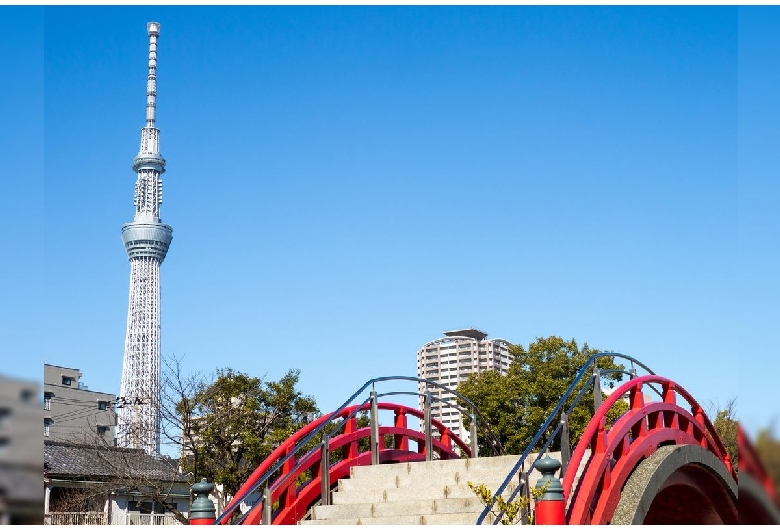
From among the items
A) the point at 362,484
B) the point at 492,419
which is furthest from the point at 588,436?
the point at 492,419

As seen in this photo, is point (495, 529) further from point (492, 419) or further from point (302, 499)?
point (492, 419)

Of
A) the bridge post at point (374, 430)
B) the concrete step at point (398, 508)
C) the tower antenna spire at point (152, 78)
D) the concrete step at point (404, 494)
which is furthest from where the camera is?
the tower antenna spire at point (152, 78)

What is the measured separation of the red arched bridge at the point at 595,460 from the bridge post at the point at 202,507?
0.53 metres

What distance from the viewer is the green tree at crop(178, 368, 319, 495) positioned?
18.0m

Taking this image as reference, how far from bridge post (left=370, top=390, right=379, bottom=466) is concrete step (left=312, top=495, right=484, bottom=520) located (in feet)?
4.82

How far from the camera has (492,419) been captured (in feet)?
87.6

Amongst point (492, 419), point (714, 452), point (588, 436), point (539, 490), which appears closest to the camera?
point (539, 490)

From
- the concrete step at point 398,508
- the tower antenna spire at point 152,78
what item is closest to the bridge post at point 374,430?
the concrete step at point 398,508

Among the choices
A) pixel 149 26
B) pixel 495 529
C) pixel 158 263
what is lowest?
pixel 495 529

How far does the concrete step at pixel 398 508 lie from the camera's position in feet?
23.2

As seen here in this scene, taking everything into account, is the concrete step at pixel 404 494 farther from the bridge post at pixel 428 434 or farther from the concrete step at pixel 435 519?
the bridge post at pixel 428 434

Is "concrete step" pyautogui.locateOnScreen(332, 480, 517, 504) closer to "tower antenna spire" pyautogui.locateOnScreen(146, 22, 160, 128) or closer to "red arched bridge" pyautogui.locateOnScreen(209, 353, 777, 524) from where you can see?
"red arched bridge" pyautogui.locateOnScreen(209, 353, 777, 524)

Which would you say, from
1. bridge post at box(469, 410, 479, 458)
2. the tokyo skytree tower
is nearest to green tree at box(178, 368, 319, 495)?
bridge post at box(469, 410, 479, 458)

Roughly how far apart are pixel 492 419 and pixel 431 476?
1914 centimetres
